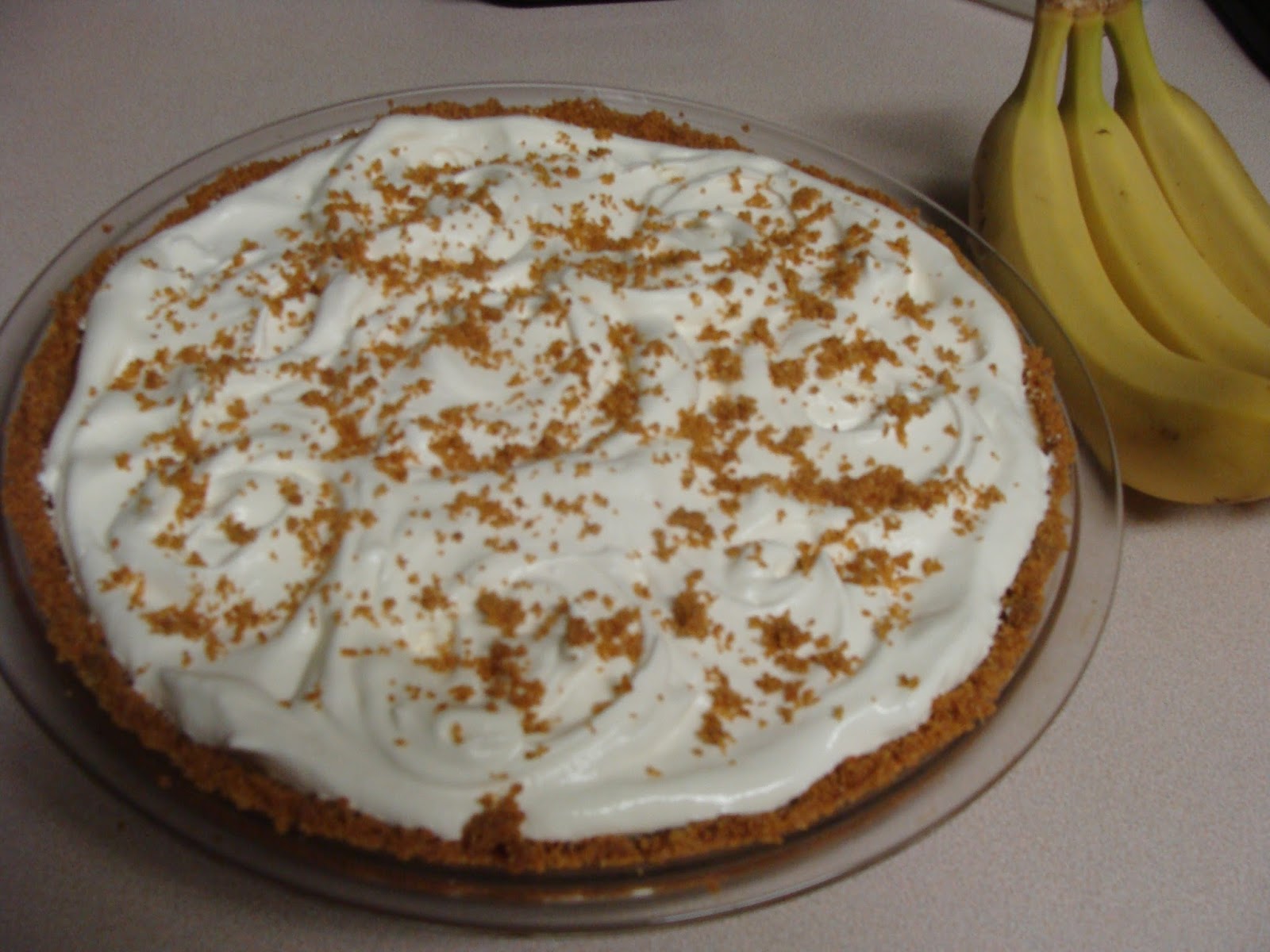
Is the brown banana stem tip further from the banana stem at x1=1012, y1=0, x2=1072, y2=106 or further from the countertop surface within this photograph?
the countertop surface

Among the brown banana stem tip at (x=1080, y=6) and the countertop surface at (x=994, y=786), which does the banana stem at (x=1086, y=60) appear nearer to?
the brown banana stem tip at (x=1080, y=6)

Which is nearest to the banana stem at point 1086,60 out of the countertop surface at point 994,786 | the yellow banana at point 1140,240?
the yellow banana at point 1140,240

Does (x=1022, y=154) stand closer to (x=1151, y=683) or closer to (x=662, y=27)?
(x=1151, y=683)

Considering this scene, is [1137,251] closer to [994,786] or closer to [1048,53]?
[1048,53]

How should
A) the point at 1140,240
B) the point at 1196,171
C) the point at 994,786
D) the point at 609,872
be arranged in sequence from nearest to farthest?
1. the point at 609,872
2. the point at 994,786
3. the point at 1140,240
4. the point at 1196,171

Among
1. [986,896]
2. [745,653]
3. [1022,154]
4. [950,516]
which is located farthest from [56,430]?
[1022,154]

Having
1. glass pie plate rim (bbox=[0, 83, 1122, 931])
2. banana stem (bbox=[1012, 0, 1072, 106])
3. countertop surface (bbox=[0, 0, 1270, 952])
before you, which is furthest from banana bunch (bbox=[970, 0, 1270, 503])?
countertop surface (bbox=[0, 0, 1270, 952])

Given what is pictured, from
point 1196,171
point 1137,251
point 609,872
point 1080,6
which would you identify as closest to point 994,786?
point 609,872
